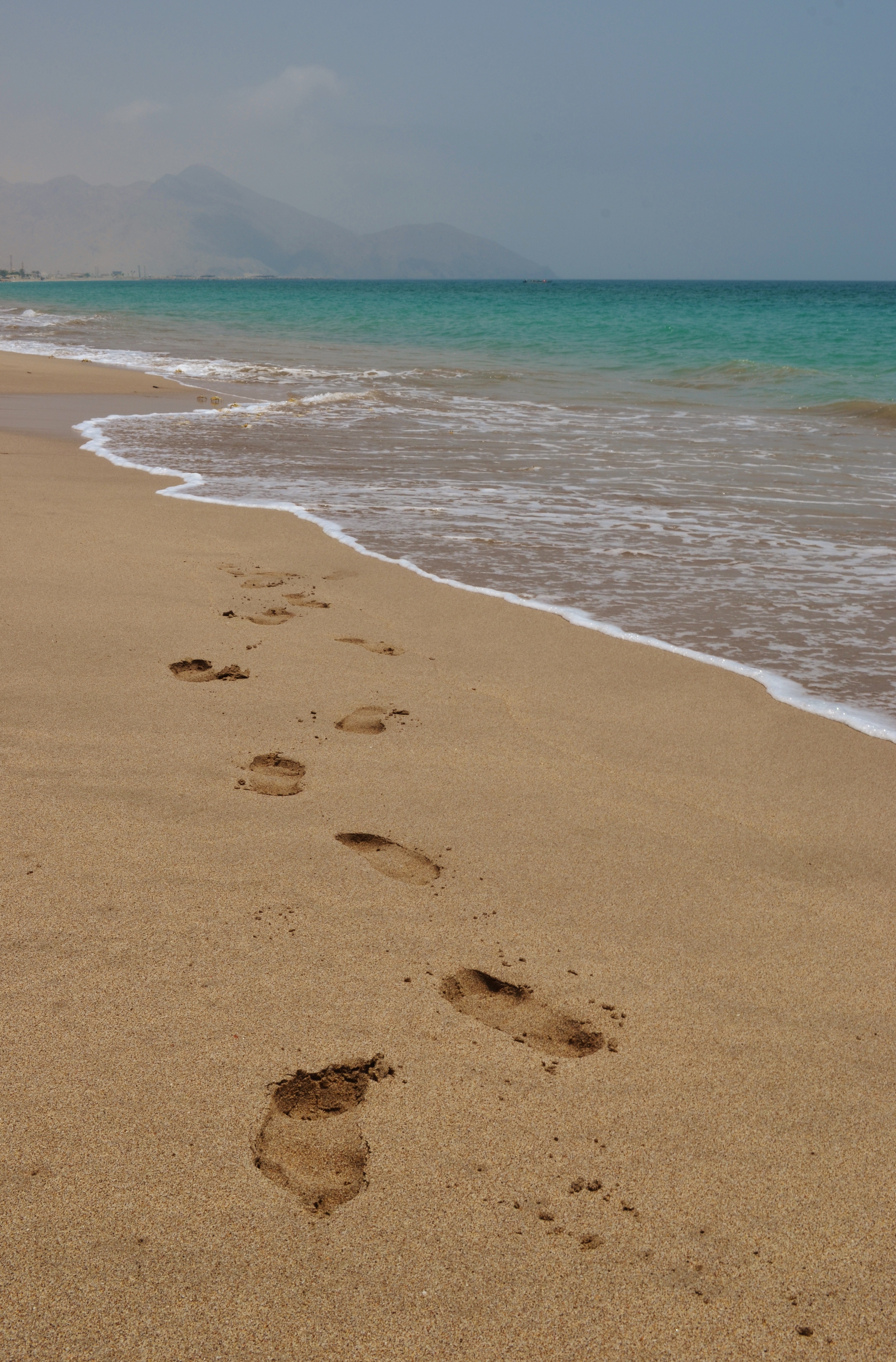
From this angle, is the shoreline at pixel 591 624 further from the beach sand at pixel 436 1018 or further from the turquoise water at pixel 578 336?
the turquoise water at pixel 578 336

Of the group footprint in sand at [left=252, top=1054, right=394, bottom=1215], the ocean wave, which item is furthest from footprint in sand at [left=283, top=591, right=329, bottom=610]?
the ocean wave

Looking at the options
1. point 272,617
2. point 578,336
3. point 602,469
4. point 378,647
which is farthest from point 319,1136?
point 578,336

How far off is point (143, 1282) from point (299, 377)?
614 inches

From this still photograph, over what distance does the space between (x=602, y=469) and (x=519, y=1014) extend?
23.3 ft

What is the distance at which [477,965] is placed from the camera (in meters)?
2.12

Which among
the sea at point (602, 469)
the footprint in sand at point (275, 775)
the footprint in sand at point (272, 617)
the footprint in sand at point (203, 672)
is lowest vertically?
the footprint in sand at point (275, 775)

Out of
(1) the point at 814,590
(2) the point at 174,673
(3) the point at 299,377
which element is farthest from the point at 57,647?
(3) the point at 299,377

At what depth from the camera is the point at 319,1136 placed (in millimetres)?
1671

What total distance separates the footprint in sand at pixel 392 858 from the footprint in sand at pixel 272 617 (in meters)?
1.83

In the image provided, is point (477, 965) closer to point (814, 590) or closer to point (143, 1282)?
point (143, 1282)

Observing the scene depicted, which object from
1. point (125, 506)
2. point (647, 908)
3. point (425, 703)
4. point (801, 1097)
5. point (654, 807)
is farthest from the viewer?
point (125, 506)

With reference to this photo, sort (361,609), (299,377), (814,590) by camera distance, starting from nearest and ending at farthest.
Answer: (361,609)
(814,590)
(299,377)

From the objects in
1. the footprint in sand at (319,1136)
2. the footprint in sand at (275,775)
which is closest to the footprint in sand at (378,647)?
the footprint in sand at (275,775)

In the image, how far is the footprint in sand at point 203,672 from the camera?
3523 mm
